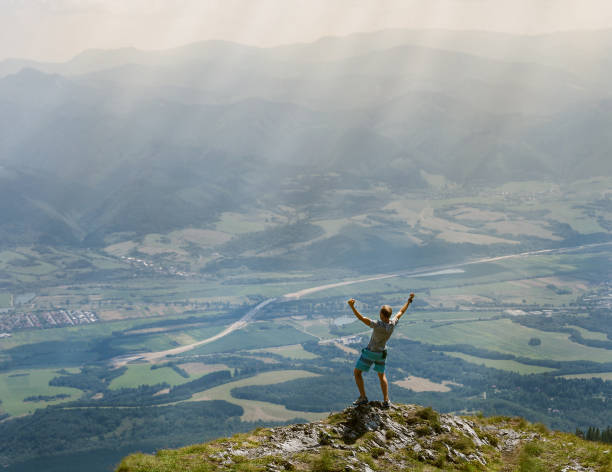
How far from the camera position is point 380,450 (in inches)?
948

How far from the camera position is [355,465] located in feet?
73.9

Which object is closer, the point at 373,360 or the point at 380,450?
the point at 380,450

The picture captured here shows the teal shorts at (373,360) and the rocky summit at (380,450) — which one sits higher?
the teal shorts at (373,360)

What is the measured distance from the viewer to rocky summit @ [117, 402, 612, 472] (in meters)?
22.2

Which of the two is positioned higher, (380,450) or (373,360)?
(373,360)

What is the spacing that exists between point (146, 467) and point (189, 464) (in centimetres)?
152

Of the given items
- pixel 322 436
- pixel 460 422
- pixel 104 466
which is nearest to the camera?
pixel 322 436

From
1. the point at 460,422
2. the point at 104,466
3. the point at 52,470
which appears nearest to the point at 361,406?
the point at 460,422

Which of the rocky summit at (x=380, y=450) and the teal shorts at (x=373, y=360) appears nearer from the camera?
the rocky summit at (x=380, y=450)

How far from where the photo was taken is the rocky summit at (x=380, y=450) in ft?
72.8

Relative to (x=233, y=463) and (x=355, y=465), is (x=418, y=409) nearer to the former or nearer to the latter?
(x=355, y=465)

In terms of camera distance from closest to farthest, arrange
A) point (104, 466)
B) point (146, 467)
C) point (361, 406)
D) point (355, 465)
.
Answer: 1. point (146, 467)
2. point (355, 465)
3. point (361, 406)
4. point (104, 466)

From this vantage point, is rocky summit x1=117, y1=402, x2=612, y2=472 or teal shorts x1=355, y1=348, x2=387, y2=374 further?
teal shorts x1=355, y1=348, x2=387, y2=374

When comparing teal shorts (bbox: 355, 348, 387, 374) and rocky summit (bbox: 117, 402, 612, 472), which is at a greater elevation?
teal shorts (bbox: 355, 348, 387, 374)
